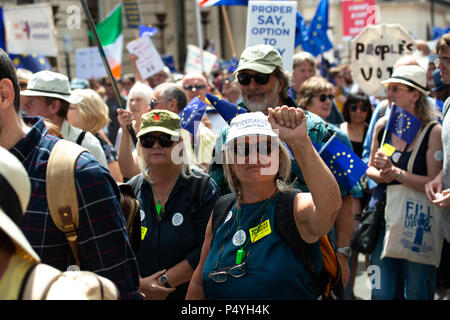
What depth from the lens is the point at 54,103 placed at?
468 cm

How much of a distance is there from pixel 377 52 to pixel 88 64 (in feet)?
24.0

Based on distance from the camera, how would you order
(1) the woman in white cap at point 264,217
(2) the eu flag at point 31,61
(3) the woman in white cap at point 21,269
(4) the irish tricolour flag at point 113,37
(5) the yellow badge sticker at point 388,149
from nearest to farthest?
1. (3) the woman in white cap at point 21,269
2. (1) the woman in white cap at point 264,217
3. (5) the yellow badge sticker at point 388,149
4. (2) the eu flag at point 31,61
5. (4) the irish tricolour flag at point 113,37

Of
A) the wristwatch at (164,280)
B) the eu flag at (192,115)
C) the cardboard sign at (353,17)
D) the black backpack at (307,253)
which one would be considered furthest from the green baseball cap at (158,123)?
the cardboard sign at (353,17)

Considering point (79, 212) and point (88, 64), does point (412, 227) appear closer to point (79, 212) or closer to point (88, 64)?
point (79, 212)

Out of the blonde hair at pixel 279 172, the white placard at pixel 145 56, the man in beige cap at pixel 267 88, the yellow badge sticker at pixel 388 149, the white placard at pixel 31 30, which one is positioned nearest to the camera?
the blonde hair at pixel 279 172

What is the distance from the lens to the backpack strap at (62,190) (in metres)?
2.31

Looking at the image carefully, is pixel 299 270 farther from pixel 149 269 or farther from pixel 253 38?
pixel 253 38

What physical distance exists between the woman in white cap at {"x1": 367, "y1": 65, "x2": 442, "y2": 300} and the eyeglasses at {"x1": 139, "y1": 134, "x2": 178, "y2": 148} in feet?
5.92

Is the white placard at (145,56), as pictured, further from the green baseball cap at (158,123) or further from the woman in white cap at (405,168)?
the green baseball cap at (158,123)


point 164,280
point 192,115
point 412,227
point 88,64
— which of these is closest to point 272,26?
point 192,115

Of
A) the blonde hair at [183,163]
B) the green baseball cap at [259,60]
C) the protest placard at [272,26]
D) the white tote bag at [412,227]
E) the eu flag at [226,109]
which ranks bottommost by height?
the white tote bag at [412,227]

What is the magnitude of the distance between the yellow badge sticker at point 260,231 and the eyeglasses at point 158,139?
1.40m

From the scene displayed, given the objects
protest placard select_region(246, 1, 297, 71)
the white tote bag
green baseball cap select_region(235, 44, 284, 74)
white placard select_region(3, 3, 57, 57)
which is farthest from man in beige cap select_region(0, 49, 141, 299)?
white placard select_region(3, 3, 57, 57)
